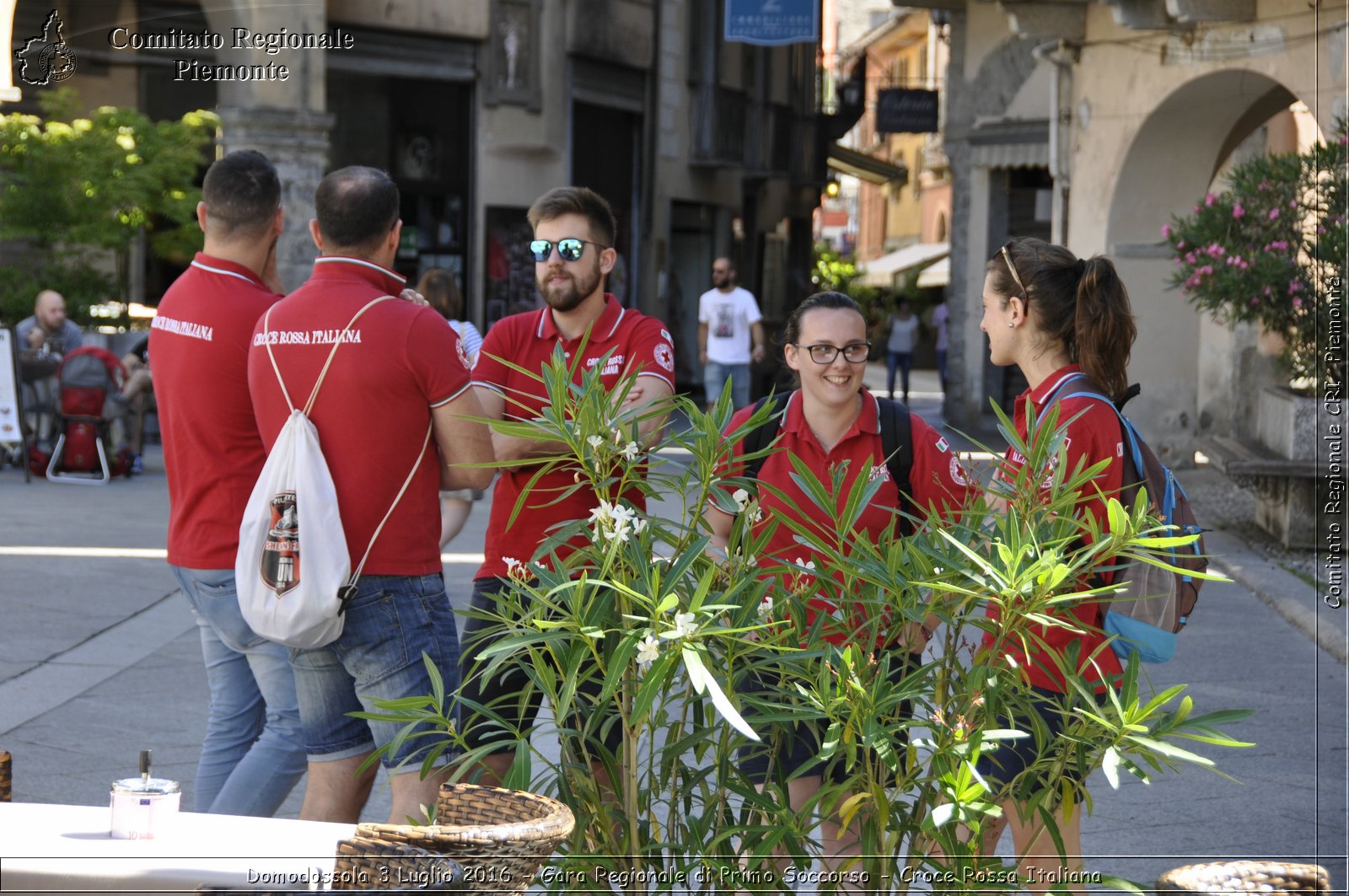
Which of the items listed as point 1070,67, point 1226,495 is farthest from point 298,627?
point 1070,67

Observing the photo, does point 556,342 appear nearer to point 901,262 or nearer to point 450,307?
point 450,307

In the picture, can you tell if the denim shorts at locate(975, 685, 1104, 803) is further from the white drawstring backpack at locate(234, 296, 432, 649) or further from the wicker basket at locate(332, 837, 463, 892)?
the white drawstring backpack at locate(234, 296, 432, 649)

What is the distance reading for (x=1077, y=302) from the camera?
145 inches

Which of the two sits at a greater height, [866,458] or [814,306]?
[814,306]

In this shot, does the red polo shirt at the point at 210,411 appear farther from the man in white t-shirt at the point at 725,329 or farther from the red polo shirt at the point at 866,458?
the man in white t-shirt at the point at 725,329

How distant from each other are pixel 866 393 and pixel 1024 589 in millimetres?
1804

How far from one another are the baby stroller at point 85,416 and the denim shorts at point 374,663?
10685 millimetres

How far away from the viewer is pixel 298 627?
3566 mm

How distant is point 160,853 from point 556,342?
186 cm

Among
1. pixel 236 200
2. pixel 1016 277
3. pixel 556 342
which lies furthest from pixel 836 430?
pixel 236 200

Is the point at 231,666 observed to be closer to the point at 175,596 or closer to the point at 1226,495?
the point at 175,596

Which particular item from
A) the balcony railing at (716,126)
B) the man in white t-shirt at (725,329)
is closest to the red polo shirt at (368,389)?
the man in white t-shirt at (725,329)

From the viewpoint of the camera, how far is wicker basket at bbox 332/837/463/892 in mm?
2193

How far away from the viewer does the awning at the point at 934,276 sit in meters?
41.6
